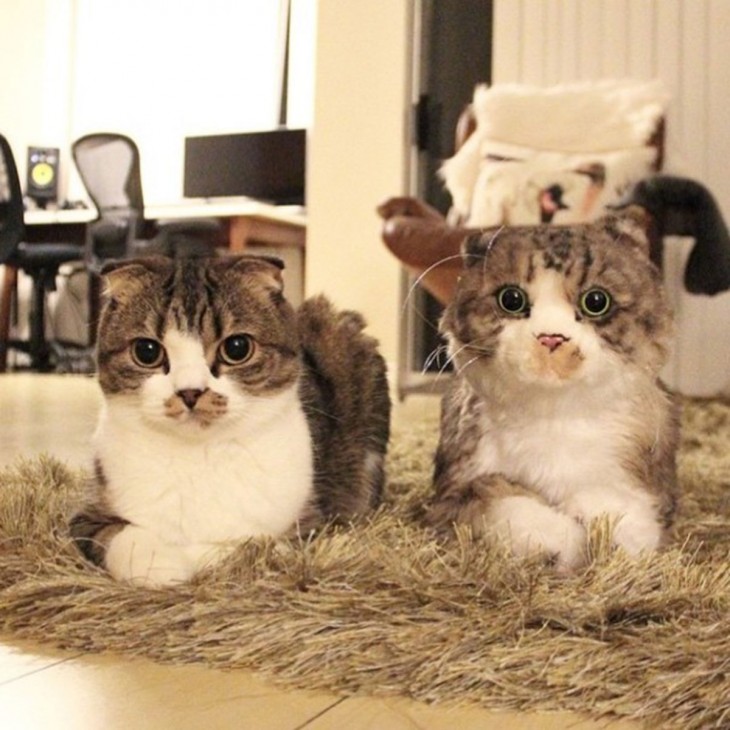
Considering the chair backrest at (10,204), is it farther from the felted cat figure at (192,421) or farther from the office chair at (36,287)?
the felted cat figure at (192,421)

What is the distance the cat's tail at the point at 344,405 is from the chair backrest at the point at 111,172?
4056mm

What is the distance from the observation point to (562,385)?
0.99 m

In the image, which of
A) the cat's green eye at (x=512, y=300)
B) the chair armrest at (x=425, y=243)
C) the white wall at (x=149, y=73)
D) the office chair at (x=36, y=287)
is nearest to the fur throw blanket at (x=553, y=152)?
the chair armrest at (x=425, y=243)

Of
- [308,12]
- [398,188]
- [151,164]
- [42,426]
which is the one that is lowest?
[42,426]

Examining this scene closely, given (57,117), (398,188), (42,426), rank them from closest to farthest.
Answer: (42,426) < (398,188) < (57,117)

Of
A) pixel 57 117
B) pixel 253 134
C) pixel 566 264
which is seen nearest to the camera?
pixel 566 264

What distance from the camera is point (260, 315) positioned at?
103cm

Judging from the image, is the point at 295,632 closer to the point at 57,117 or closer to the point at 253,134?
the point at 253,134

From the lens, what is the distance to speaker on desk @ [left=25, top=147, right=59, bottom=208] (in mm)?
6113

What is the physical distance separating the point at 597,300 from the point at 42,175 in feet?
18.9

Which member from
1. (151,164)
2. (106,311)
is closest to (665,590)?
(106,311)

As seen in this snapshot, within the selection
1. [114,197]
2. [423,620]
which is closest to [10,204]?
[114,197]

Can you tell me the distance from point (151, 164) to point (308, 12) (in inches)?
55.5

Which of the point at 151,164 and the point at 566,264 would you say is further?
the point at 151,164
